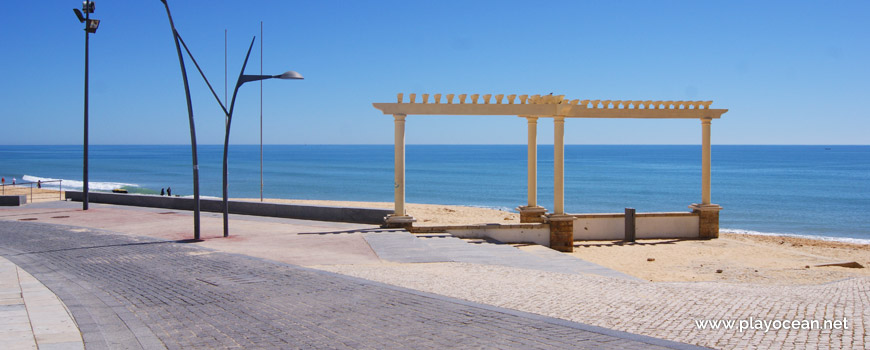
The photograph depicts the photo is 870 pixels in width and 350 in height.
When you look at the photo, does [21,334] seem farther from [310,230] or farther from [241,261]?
[310,230]

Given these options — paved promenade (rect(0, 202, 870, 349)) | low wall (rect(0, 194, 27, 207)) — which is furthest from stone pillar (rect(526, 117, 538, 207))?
low wall (rect(0, 194, 27, 207))

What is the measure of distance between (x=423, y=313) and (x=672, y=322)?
258 centimetres

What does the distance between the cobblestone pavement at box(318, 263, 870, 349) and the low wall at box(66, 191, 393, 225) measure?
5.99 meters

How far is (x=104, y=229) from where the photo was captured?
1520 cm

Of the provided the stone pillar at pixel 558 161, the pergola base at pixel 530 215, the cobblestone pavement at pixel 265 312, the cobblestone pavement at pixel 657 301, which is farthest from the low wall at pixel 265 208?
the cobblestone pavement at pixel 657 301

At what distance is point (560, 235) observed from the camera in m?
15.5

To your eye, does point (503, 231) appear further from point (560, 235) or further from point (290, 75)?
point (290, 75)

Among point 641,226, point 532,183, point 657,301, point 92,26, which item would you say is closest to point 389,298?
point 657,301

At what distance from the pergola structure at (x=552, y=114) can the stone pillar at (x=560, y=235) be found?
2 centimetres

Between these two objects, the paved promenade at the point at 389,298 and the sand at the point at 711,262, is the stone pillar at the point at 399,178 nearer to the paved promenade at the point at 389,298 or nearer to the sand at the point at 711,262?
the paved promenade at the point at 389,298

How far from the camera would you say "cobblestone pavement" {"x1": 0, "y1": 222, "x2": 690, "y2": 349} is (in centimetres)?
590

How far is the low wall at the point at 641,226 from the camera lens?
55.8 feet

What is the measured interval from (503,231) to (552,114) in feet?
10.1

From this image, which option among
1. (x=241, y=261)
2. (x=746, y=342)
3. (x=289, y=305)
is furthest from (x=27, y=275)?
(x=746, y=342)
